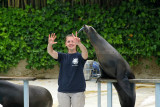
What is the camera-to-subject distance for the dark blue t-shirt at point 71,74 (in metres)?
2.78

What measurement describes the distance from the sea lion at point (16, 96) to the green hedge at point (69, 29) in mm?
4179

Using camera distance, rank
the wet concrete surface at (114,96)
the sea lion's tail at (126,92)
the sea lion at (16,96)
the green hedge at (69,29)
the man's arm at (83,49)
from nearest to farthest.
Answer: the sea lion's tail at (126,92) < the man's arm at (83,49) < the sea lion at (16,96) < the wet concrete surface at (114,96) < the green hedge at (69,29)

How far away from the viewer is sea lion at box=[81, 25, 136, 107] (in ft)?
8.15

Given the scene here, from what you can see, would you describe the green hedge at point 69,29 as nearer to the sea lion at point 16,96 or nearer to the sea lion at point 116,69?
the sea lion at point 16,96

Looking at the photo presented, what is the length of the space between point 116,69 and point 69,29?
18.0 ft

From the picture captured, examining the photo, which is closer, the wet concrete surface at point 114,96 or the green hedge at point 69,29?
the wet concrete surface at point 114,96

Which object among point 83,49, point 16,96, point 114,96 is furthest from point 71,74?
point 114,96

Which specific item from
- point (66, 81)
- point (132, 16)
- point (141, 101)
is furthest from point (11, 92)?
point (132, 16)

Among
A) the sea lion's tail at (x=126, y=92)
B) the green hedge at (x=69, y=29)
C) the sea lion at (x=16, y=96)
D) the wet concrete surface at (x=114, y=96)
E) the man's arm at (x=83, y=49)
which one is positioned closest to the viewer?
the sea lion's tail at (x=126, y=92)

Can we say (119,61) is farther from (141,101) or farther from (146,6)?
(146,6)

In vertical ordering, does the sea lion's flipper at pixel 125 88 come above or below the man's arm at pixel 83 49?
below

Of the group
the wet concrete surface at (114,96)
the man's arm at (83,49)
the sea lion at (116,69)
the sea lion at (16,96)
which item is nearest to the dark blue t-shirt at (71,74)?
the man's arm at (83,49)

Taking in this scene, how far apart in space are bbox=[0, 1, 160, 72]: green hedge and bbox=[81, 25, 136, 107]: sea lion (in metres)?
4.96

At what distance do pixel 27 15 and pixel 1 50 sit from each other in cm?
132
